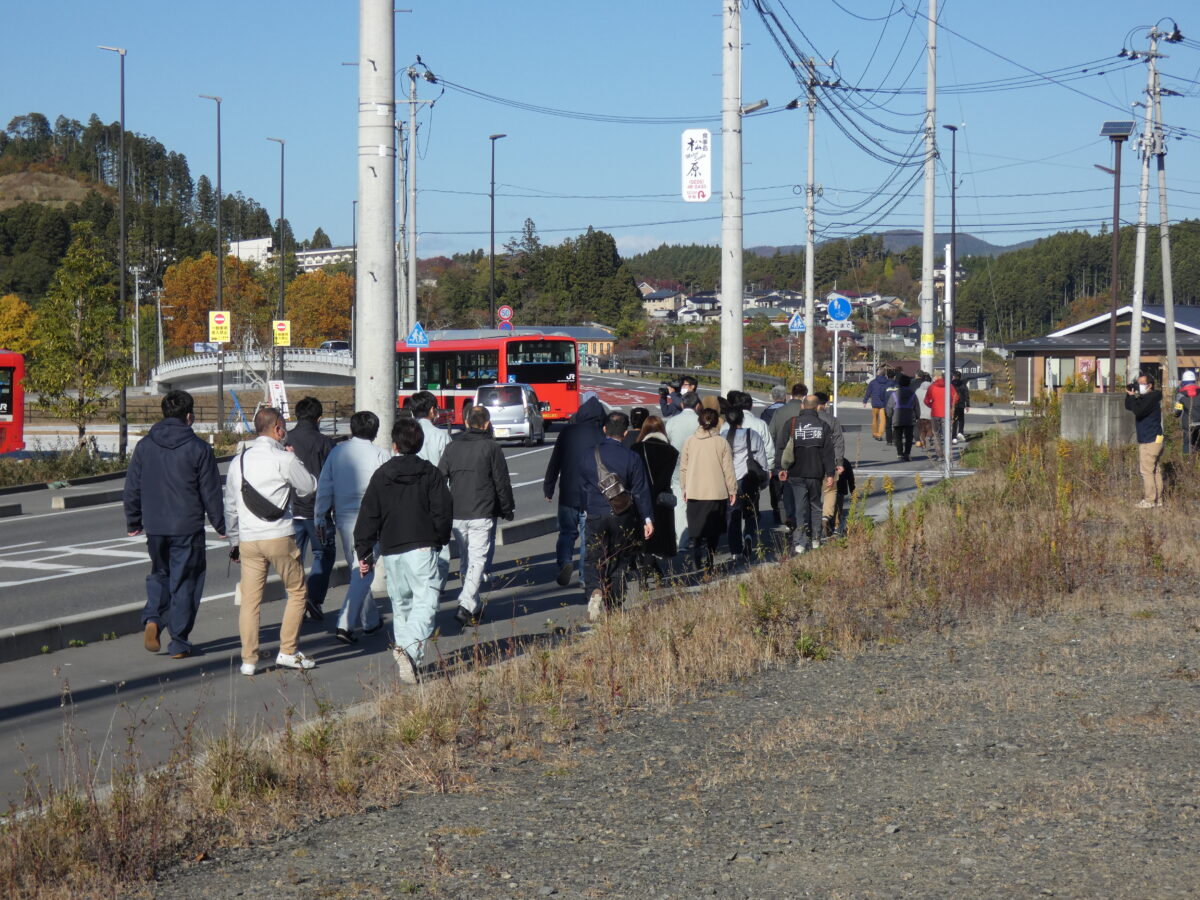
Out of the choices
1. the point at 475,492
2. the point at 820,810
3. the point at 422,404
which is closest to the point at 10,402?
the point at 422,404

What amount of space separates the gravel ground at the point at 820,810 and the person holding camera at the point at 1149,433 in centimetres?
926

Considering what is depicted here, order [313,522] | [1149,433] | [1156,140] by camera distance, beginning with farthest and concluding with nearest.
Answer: [1156,140], [1149,433], [313,522]

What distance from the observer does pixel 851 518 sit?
12734mm

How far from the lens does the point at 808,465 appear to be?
14.2 m

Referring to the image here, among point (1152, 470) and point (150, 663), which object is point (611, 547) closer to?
point (150, 663)

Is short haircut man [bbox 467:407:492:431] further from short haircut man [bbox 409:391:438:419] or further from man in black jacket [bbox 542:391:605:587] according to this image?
man in black jacket [bbox 542:391:605:587]

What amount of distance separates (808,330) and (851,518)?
27074 mm

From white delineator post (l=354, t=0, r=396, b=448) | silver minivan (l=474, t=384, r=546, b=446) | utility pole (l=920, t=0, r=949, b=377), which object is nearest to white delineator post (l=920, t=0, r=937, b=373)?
utility pole (l=920, t=0, r=949, b=377)

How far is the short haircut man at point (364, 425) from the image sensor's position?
999cm

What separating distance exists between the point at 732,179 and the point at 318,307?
321 ft

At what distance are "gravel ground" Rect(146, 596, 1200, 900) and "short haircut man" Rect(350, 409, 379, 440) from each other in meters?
3.49

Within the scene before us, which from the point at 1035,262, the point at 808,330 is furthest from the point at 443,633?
the point at 1035,262

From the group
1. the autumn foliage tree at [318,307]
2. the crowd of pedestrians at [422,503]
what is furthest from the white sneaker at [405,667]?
the autumn foliage tree at [318,307]

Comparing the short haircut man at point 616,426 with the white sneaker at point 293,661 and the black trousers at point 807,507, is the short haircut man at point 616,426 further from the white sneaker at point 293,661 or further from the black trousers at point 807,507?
the black trousers at point 807,507
